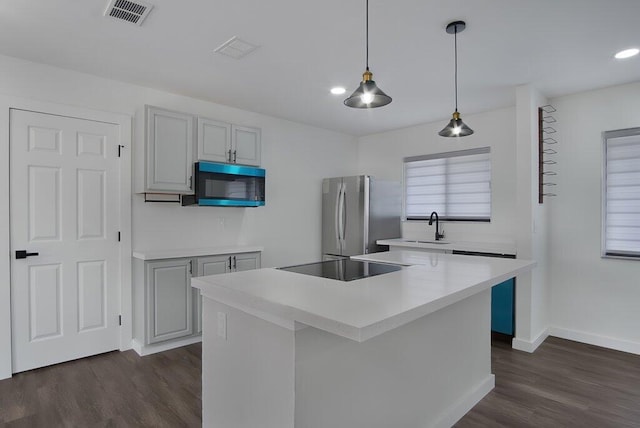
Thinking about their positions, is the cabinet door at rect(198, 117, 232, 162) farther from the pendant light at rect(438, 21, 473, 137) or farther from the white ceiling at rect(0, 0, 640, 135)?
the pendant light at rect(438, 21, 473, 137)

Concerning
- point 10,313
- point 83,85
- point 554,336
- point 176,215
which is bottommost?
point 554,336

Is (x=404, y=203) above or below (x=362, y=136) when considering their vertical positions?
below

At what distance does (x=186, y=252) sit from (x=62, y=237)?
1006 mm

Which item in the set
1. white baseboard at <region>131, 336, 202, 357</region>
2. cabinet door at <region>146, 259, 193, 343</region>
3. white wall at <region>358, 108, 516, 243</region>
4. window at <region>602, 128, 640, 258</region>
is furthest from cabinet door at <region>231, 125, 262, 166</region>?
window at <region>602, 128, 640, 258</region>

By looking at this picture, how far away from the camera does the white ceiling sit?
2.14 meters

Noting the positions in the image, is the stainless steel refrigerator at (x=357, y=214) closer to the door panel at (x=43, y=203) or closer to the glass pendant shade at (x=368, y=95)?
the glass pendant shade at (x=368, y=95)

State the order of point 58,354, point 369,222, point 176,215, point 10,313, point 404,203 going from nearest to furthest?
point 10,313
point 58,354
point 176,215
point 369,222
point 404,203

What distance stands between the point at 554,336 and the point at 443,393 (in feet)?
7.64

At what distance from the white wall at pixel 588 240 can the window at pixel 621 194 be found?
7cm

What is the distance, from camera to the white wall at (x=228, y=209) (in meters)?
2.91

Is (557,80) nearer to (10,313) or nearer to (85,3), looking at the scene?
(85,3)

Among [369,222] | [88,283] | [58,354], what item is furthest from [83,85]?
[369,222]

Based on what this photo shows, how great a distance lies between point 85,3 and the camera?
6.86 ft

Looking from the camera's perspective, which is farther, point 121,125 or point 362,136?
point 362,136
